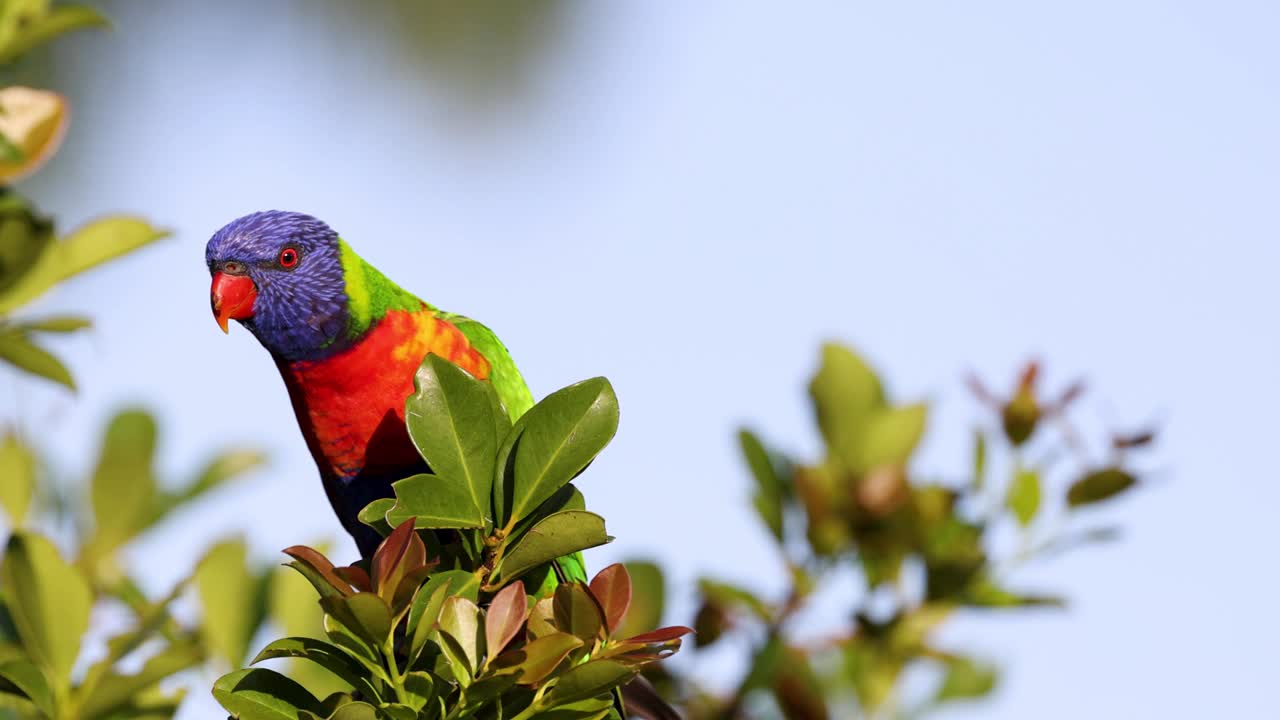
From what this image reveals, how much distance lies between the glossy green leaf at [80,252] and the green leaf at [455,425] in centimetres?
63

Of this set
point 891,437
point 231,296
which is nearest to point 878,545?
point 891,437

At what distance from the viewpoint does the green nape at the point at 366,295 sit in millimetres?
1917

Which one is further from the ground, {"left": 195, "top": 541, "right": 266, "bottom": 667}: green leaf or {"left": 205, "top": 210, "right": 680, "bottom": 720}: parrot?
{"left": 205, "top": 210, "right": 680, "bottom": 720}: parrot

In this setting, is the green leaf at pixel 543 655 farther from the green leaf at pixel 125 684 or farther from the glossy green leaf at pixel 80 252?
the glossy green leaf at pixel 80 252

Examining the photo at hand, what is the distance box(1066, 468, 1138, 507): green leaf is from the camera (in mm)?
1730

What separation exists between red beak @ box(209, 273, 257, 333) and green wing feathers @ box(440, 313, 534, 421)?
0.31 metres

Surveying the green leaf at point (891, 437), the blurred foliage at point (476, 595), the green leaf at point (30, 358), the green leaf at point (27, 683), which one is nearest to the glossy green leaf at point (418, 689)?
the blurred foliage at point (476, 595)

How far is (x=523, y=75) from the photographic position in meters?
10.8

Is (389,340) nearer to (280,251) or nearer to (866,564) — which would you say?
(280,251)

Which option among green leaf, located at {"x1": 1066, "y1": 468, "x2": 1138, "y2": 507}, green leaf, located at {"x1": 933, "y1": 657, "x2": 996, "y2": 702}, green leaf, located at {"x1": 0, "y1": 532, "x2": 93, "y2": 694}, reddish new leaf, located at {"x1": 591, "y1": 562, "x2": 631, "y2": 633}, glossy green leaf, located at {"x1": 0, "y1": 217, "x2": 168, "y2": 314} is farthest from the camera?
green leaf, located at {"x1": 933, "y1": 657, "x2": 996, "y2": 702}

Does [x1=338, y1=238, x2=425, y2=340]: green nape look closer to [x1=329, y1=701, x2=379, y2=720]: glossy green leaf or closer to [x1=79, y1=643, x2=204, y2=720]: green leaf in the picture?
[x1=79, y1=643, x2=204, y2=720]: green leaf

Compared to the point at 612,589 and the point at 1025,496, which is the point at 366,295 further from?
the point at 1025,496

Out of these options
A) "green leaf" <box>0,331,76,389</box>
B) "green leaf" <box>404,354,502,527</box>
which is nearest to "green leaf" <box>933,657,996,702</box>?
"green leaf" <box>404,354,502,527</box>

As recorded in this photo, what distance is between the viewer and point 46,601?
1.36 m
